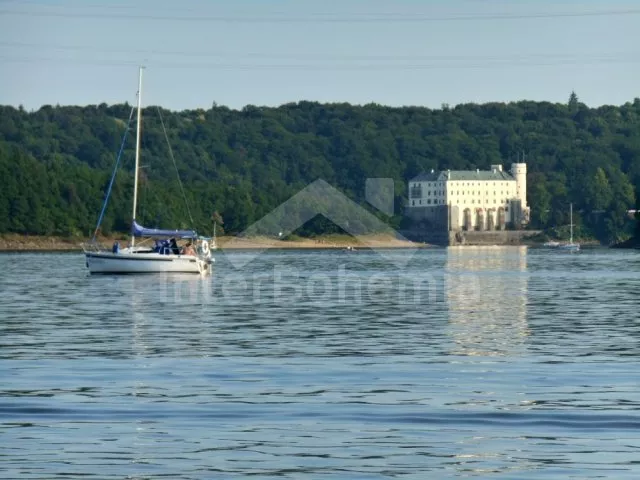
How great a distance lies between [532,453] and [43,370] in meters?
15.9

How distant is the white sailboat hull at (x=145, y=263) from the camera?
109m

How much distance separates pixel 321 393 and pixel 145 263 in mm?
79903

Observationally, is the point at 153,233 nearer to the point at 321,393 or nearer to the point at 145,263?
the point at 145,263

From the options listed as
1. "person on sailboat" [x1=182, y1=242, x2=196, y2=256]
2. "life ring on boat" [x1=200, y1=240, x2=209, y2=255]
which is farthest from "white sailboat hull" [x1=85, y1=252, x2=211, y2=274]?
"life ring on boat" [x1=200, y1=240, x2=209, y2=255]

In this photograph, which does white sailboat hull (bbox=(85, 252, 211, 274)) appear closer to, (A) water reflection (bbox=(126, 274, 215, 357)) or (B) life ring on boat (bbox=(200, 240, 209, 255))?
(A) water reflection (bbox=(126, 274, 215, 357))

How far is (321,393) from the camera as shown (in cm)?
3084

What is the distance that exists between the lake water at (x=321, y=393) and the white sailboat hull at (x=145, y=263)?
45.9 meters

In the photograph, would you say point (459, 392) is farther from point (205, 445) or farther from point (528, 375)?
point (205, 445)

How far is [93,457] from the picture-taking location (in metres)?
23.0

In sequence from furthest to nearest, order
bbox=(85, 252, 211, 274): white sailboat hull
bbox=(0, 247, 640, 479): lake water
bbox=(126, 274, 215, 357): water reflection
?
bbox=(85, 252, 211, 274): white sailboat hull → bbox=(126, 274, 215, 357): water reflection → bbox=(0, 247, 640, 479): lake water

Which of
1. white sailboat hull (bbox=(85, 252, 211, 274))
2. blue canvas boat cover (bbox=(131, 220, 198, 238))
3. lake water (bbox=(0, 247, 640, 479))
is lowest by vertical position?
lake water (bbox=(0, 247, 640, 479))

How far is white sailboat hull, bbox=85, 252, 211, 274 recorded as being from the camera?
A: 10944cm

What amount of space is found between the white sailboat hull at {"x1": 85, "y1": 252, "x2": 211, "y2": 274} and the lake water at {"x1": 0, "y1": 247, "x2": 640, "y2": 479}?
45.9 m

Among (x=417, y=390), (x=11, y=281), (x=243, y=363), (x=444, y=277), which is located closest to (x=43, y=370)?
(x=243, y=363)
